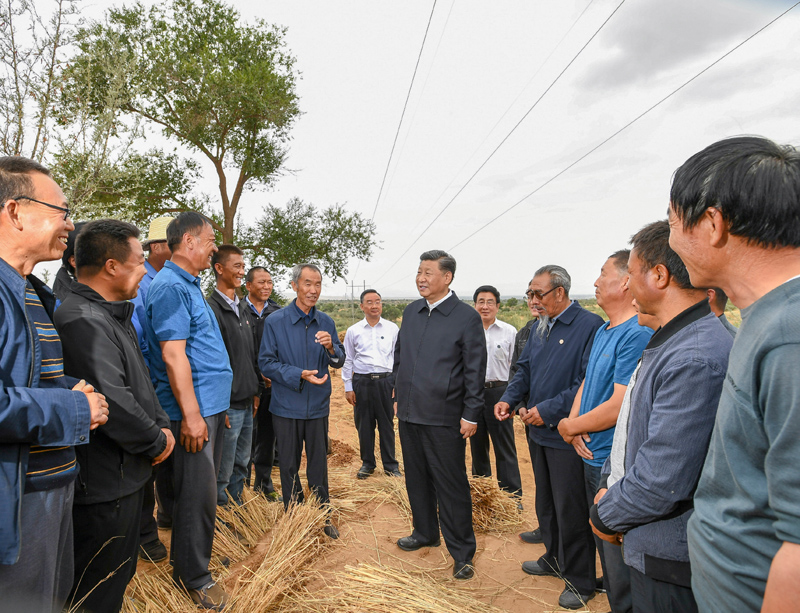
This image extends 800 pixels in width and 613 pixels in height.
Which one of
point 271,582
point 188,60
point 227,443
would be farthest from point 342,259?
point 271,582

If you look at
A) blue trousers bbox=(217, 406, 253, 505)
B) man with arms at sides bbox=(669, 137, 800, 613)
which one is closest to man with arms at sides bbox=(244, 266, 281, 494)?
blue trousers bbox=(217, 406, 253, 505)

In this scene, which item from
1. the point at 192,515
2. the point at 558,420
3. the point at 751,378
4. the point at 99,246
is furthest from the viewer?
the point at 558,420

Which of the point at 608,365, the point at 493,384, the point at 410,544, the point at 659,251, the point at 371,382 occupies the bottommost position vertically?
the point at 410,544

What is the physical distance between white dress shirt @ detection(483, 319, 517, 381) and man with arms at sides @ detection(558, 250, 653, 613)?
2.64m

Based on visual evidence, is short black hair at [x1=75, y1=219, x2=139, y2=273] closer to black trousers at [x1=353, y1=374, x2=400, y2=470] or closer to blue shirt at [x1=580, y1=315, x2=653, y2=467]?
blue shirt at [x1=580, y1=315, x2=653, y2=467]

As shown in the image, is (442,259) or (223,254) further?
(223,254)

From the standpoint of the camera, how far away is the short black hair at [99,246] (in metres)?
2.53

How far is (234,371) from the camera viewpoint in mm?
4406

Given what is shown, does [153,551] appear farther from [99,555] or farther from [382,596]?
[382,596]

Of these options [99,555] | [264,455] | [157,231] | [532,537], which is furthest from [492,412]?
[99,555]

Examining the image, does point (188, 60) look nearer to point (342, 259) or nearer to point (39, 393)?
point (342, 259)

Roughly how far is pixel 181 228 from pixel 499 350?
3.98m

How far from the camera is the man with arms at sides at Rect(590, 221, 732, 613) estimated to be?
1.66m

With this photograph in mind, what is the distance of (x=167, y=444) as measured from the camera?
2.58 metres
